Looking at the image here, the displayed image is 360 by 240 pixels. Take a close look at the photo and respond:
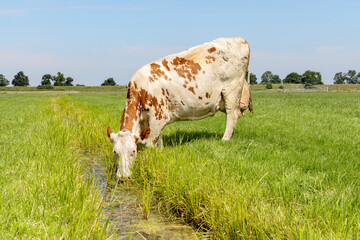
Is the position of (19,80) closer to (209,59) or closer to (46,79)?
(46,79)

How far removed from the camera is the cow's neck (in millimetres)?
5892

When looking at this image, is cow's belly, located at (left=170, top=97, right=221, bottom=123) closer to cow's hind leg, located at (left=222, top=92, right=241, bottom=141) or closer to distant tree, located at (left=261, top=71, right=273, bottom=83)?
cow's hind leg, located at (left=222, top=92, right=241, bottom=141)

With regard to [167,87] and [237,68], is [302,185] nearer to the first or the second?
[167,87]

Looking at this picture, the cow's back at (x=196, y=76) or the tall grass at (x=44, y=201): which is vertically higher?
the cow's back at (x=196, y=76)

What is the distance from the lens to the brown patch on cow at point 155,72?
21.3 feet

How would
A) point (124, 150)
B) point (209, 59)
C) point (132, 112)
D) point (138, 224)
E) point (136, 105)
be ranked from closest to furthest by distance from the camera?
1. point (138, 224)
2. point (124, 150)
3. point (132, 112)
4. point (136, 105)
5. point (209, 59)

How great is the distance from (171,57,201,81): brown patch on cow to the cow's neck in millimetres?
1154

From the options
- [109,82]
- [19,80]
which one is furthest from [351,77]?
[19,80]

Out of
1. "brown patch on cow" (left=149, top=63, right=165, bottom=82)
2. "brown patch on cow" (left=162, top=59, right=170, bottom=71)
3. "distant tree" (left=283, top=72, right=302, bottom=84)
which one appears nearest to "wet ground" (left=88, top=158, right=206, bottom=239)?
"brown patch on cow" (left=149, top=63, right=165, bottom=82)

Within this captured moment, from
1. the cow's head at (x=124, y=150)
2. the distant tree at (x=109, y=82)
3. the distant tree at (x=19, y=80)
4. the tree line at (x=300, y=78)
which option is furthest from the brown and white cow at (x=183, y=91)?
the distant tree at (x=19, y=80)

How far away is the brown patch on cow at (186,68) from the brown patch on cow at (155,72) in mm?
391

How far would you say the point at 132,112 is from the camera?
600 centimetres

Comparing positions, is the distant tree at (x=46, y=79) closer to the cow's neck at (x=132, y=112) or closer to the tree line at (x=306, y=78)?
the tree line at (x=306, y=78)

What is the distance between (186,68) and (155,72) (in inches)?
31.0
